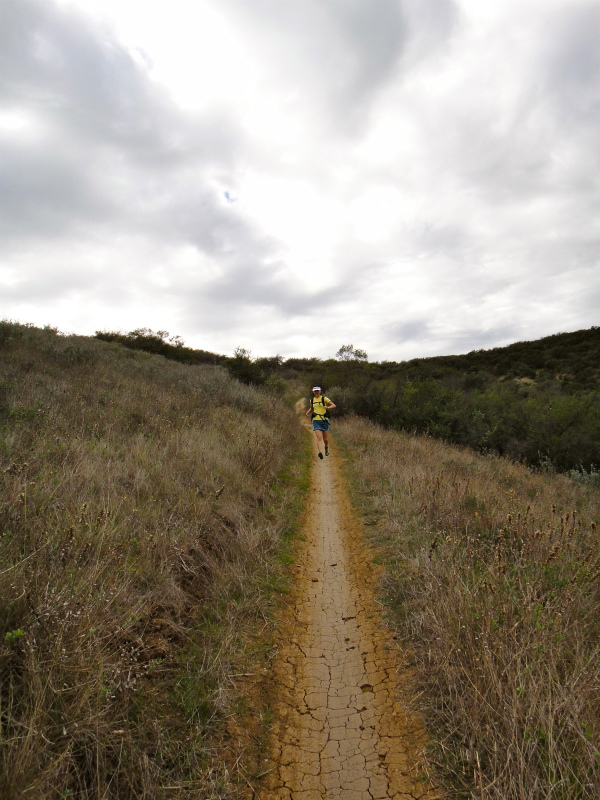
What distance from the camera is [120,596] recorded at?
3168 millimetres

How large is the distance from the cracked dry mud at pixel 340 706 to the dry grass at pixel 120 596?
15.8 inches

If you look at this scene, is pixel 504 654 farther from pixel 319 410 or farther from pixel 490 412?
pixel 490 412

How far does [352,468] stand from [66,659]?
921cm

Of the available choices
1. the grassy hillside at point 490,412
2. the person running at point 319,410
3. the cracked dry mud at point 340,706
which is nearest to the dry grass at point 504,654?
the cracked dry mud at point 340,706

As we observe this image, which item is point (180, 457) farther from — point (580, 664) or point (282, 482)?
point (580, 664)

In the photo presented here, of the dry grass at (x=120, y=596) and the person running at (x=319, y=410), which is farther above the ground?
the person running at (x=319, y=410)

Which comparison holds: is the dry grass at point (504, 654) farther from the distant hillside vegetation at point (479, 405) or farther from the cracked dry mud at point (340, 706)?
the distant hillside vegetation at point (479, 405)

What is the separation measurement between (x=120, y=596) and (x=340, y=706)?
6.27 feet

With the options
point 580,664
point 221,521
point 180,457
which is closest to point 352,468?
point 180,457

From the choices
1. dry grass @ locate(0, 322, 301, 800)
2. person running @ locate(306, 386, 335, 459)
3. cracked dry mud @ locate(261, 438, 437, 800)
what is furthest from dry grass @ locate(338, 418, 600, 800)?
person running @ locate(306, 386, 335, 459)

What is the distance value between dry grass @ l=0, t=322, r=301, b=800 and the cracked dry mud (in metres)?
0.40

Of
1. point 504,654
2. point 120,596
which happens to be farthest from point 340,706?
point 120,596

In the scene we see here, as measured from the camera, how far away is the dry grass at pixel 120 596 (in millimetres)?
2135

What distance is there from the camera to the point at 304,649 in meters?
3.77
